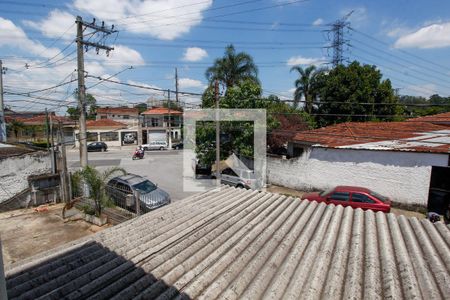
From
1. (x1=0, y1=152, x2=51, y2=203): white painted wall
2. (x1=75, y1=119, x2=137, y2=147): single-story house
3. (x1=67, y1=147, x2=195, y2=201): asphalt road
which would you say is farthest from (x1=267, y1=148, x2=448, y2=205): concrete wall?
(x1=75, y1=119, x2=137, y2=147): single-story house

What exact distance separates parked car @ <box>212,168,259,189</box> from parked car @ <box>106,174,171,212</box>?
15.4 feet

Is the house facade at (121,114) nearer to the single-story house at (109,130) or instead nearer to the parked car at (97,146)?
the single-story house at (109,130)

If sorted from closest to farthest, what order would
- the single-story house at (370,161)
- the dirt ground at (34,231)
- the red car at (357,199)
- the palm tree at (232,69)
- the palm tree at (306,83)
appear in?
the dirt ground at (34,231)
the red car at (357,199)
the single-story house at (370,161)
the palm tree at (232,69)
the palm tree at (306,83)

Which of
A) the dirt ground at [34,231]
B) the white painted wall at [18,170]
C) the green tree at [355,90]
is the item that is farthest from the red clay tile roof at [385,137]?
the white painted wall at [18,170]

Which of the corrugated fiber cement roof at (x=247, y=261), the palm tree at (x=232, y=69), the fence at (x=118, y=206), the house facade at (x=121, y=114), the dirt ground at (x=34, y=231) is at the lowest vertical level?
the dirt ground at (x=34, y=231)

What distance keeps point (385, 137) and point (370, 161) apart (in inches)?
158

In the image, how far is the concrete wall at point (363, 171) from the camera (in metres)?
13.1

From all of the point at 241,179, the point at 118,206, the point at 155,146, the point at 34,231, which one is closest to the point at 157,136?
the point at 155,146

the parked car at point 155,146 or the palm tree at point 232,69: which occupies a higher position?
the palm tree at point 232,69

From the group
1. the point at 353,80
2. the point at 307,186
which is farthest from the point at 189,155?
the point at 353,80

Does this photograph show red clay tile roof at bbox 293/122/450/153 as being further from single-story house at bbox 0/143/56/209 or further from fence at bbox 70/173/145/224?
single-story house at bbox 0/143/56/209

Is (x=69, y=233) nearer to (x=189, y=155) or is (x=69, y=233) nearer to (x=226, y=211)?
(x=226, y=211)

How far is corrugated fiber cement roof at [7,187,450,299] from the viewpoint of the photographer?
3.16m

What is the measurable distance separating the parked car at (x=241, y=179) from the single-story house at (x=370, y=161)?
282 centimetres
